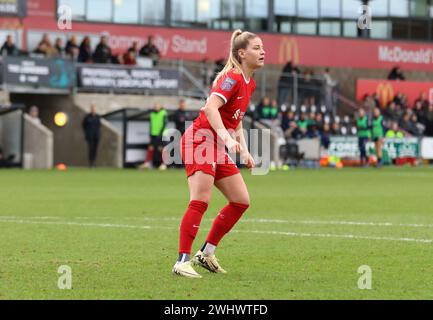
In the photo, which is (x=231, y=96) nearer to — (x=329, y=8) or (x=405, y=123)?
(x=405, y=123)

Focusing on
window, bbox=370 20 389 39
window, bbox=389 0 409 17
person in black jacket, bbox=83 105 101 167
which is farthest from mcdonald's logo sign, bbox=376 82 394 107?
person in black jacket, bbox=83 105 101 167

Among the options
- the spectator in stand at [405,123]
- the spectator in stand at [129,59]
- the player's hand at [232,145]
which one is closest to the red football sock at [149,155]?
the spectator in stand at [129,59]

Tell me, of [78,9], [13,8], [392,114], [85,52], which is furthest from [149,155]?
[392,114]

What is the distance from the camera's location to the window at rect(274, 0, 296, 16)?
53.3 m

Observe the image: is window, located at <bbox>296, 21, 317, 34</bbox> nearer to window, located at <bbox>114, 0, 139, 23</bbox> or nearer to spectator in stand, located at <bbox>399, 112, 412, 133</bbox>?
window, located at <bbox>114, 0, 139, 23</bbox>

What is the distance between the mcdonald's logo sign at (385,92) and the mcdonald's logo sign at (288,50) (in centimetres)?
434

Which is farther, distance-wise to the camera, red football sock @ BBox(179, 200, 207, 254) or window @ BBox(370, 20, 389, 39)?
window @ BBox(370, 20, 389, 39)

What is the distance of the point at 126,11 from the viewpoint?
48656 mm

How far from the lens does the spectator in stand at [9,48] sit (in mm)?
36594

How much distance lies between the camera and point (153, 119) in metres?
36.9

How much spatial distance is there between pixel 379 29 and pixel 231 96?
48.3 meters

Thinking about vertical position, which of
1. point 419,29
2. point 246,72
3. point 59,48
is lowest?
point 246,72
